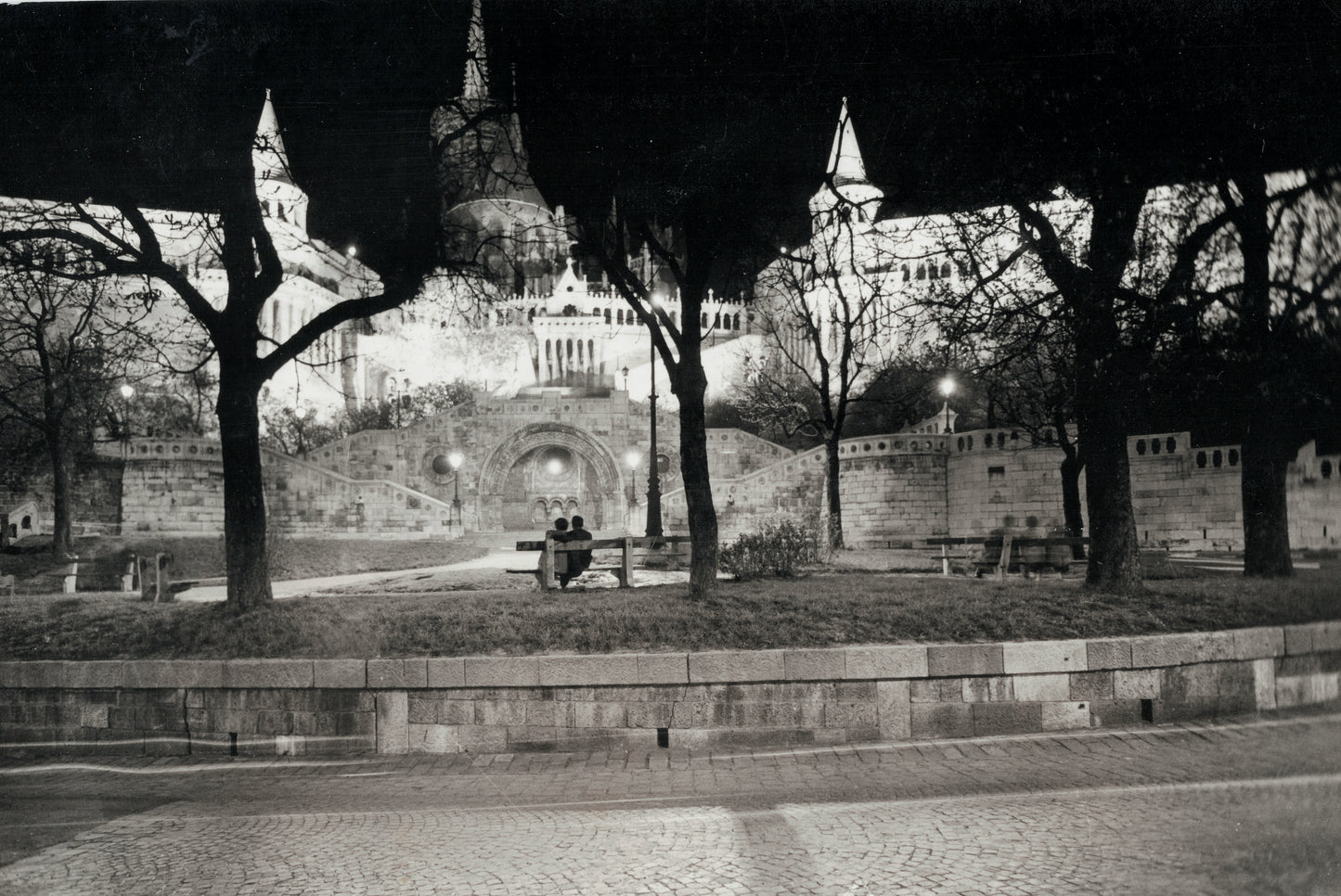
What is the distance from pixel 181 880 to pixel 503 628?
2261 millimetres

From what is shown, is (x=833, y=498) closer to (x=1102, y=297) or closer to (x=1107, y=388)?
(x=1107, y=388)

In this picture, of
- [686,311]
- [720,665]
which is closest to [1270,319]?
[686,311]

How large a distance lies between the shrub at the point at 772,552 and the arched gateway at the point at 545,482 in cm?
87

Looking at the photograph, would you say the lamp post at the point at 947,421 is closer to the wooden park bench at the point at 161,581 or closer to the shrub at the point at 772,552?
the shrub at the point at 772,552

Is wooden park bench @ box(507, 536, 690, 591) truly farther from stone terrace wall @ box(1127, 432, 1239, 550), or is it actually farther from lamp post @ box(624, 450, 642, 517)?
stone terrace wall @ box(1127, 432, 1239, 550)

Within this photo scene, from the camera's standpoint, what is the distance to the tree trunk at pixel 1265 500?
4.77 meters

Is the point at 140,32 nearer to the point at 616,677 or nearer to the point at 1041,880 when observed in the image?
the point at 616,677

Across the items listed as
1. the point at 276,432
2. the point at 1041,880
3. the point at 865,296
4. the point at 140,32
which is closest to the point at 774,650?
the point at 1041,880

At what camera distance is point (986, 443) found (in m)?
5.84

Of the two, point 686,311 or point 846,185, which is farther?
point 686,311

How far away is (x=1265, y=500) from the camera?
16.4ft

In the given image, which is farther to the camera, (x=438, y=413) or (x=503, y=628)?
(x=438, y=413)

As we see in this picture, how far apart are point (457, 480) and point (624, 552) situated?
1323 millimetres

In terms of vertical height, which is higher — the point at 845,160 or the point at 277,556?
the point at 845,160
